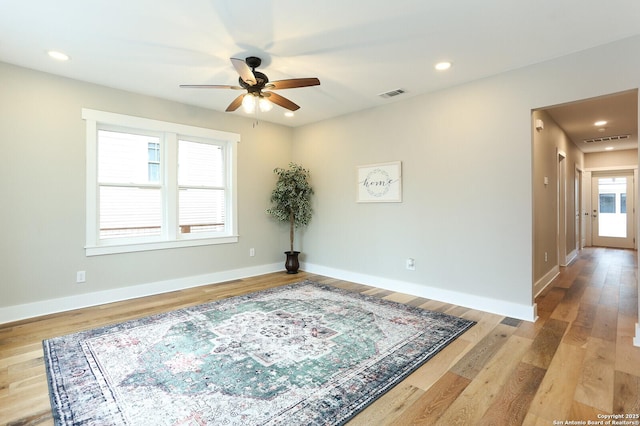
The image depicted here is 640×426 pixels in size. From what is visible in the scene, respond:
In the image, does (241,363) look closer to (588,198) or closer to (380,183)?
(380,183)

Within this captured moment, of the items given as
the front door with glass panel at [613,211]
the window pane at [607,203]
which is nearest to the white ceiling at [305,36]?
the front door with glass panel at [613,211]

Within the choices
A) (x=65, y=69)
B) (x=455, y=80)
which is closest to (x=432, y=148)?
(x=455, y=80)

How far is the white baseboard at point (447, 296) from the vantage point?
10.8 feet

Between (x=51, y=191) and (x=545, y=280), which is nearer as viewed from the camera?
(x=51, y=191)

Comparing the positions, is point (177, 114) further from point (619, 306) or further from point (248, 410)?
point (619, 306)

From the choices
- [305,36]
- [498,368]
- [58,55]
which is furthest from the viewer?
[58,55]

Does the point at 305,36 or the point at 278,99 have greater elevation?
the point at 305,36

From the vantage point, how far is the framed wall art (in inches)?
172

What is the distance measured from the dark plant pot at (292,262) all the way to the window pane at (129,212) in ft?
6.80

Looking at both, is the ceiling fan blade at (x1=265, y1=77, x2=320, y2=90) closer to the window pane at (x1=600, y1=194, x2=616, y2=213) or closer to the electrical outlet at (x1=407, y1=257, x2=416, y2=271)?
the electrical outlet at (x1=407, y1=257, x2=416, y2=271)

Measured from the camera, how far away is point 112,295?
3889 mm

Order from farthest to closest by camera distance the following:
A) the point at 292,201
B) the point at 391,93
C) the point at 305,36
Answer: the point at 292,201, the point at 391,93, the point at 305,36

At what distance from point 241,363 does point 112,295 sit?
2.52 m

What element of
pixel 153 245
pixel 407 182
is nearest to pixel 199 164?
pixel 153 245
